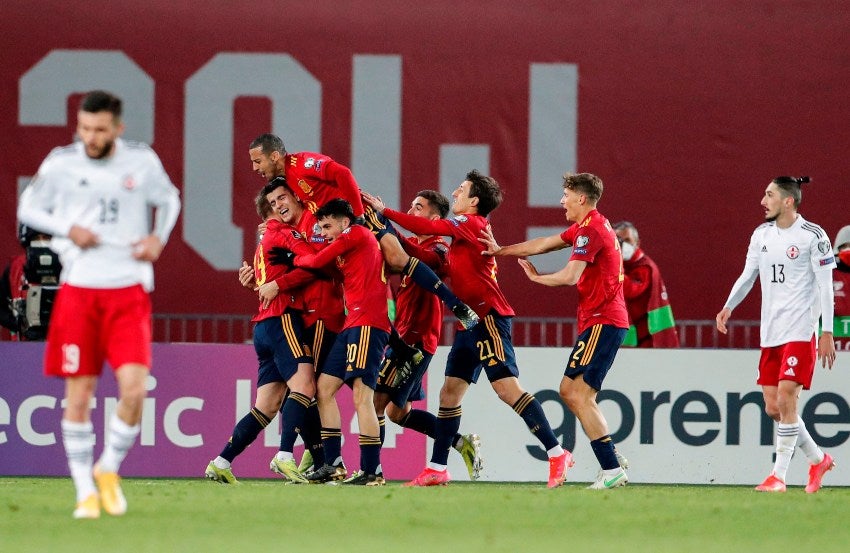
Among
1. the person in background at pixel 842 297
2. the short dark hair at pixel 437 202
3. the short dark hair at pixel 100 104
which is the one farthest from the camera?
the person in background at pixel 842 297

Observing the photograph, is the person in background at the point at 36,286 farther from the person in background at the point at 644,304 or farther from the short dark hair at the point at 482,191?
the person in background at the point at 644,304

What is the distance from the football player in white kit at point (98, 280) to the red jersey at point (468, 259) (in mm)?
3107

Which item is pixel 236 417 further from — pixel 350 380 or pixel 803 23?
pixel 803 23

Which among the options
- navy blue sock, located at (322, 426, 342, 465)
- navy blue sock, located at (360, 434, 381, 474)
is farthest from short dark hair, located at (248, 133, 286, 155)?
navy blue sock, located at (360, 434, 381, 474)

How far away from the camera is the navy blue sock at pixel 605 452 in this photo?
9.16m

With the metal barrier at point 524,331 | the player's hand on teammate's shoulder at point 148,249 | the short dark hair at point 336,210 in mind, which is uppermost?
the short dark hair at point 336,210

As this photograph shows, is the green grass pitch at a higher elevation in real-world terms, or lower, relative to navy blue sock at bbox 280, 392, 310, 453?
lower

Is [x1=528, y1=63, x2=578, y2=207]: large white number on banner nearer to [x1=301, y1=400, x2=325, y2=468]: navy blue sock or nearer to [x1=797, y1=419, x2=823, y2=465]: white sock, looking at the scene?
[x1=301, y1=400, x2=325, y2=468]: navy blue sock

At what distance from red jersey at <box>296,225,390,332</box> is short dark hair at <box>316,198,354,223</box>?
141mm

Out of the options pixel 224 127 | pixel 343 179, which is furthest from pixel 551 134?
pixel 343 179

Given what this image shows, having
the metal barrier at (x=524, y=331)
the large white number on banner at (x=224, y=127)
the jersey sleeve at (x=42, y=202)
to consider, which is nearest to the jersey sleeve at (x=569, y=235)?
the jersey sleeve at (x=42, y=202)

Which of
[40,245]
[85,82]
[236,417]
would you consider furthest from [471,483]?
[85,82]

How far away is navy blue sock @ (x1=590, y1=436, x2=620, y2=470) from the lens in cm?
916

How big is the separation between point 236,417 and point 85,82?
4.68 meters
